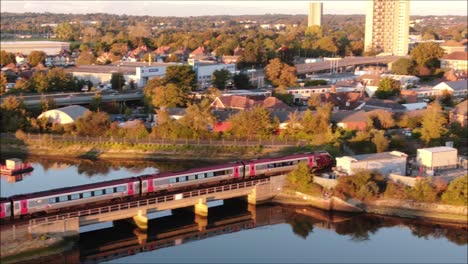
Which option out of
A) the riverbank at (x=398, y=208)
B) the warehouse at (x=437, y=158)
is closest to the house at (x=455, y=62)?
the warehouse at (x=437, y=158)

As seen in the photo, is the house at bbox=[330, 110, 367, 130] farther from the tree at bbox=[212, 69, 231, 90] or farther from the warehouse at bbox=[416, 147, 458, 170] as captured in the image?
the tree at bbox=[212, 69, 231, 90]

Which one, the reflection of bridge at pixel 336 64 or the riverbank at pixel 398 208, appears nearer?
the riverbank at pixel 398 208

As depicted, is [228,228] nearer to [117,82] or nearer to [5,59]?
[117,82]

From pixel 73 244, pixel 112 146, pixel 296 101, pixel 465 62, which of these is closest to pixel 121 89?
pixel 296 101

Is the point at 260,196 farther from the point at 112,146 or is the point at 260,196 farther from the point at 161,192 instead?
the point at 112,146

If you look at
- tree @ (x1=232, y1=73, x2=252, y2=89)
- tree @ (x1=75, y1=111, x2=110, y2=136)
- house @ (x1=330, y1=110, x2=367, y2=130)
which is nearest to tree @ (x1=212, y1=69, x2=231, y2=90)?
tree @ (x1=232, y1=73, x2=252, y2=89)

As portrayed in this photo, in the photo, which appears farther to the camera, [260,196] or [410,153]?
[410,153]

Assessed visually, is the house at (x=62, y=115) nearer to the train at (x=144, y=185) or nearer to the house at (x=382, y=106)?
the train at (x=144, y=185)

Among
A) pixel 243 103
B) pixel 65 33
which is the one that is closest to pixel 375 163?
pixel 243 103
